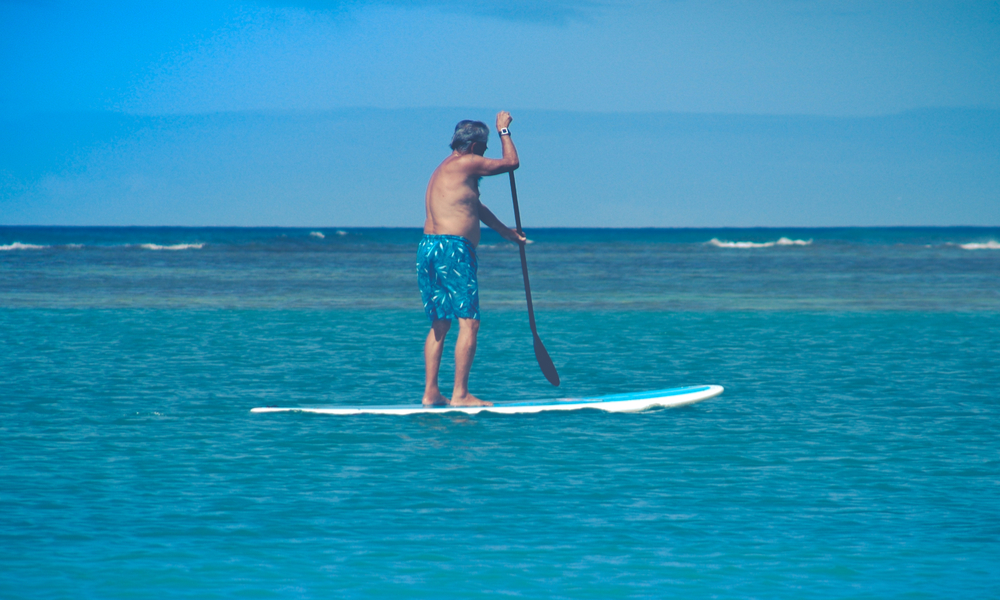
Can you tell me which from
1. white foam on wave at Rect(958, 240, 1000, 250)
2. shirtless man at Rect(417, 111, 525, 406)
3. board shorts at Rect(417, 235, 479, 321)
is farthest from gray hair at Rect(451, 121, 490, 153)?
white foam on wave at Rect(958, 240, 1000, 250)

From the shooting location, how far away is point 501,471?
229 inches

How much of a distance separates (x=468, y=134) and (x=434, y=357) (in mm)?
1641

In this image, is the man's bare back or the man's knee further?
the man's knee

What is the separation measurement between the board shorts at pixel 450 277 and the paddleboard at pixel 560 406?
26.9 inches

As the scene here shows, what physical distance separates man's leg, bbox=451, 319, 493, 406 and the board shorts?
0.08 metres

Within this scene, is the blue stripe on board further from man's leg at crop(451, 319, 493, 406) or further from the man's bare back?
the man's bare back

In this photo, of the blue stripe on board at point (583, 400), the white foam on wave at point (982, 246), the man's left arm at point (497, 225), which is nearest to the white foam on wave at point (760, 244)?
the white foam on wave at point (982, 246)

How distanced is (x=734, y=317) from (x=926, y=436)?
1039 cm

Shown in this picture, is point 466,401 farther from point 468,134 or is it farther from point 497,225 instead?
point 468,134

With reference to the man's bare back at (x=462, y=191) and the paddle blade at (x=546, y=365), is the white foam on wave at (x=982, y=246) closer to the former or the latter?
the paddle blade at (x=546, y=365)

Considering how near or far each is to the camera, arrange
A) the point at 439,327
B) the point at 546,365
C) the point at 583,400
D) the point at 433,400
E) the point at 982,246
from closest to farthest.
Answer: the point at 439,327 < the point at 433,400 < the point at 583,400 < the point at 546,365 < the point at 982,246

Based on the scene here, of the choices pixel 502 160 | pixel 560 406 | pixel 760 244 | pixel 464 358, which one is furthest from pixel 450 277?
pixel 760 244

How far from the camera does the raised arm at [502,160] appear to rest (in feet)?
24.5

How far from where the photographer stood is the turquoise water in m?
4.09
